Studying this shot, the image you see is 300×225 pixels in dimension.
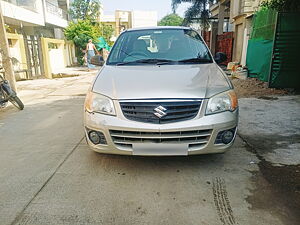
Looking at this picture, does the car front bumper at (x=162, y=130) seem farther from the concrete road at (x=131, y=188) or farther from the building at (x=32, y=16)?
the building at (x=32, y=16)

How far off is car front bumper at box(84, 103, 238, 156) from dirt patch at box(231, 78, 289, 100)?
4539 millimetres

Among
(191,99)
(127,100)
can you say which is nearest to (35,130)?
(127,100)

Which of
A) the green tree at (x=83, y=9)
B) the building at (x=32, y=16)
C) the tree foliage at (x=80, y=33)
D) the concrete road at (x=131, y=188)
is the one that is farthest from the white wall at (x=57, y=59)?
the concrete road at (x=131, y=188)

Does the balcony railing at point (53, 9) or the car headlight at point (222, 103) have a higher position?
the balcony railing at point (53, 9)

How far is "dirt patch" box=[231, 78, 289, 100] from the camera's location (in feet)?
22.3

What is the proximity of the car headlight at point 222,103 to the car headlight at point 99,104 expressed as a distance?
985 millimetres

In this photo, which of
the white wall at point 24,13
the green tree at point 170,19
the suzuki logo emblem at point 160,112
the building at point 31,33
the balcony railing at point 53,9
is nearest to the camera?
the suzuki logo emblem at point 160,112

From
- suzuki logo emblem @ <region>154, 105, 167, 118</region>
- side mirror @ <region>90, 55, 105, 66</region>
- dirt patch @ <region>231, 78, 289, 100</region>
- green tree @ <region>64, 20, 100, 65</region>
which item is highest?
green tree @ <region>64, 20, 100, 65</region>

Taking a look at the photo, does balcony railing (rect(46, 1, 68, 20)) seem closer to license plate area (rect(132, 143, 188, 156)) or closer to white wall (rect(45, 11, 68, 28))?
white wall (rect(45, 11, 68, 28))

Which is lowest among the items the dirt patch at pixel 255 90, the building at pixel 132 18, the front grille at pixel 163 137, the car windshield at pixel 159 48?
the dirt patch at pixel 255 90

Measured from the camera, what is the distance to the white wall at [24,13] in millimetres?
11523

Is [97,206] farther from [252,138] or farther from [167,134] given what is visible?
[252,138]

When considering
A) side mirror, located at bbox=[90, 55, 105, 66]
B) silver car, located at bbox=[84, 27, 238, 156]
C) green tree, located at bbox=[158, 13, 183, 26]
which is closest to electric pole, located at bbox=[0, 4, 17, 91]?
side mirror, located at bbox=[90, 55, 105, 66]

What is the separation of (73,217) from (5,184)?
1.06 m
